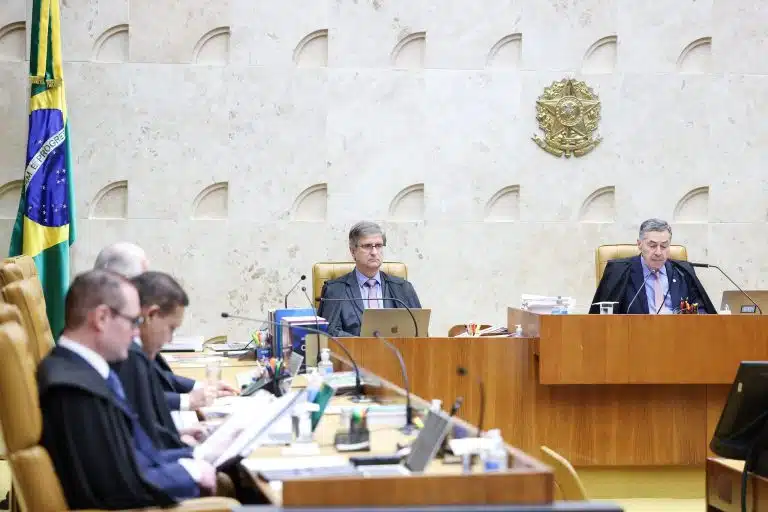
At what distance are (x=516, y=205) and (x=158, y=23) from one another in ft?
9.21

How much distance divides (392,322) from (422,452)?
2702 millimetres

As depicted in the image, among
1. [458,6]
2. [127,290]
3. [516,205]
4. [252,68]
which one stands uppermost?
[458,6]

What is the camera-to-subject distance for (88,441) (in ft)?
8.54

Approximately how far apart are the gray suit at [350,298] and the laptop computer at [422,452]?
10.4 feet

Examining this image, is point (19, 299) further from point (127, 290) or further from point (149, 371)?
point (127, 290)

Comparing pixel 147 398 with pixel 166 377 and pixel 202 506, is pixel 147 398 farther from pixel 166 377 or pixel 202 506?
pixel 166 377

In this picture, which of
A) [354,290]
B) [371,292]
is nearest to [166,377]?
[354,290]

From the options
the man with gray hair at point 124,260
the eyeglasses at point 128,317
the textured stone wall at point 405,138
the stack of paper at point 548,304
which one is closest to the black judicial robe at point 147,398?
the eyeglasses at point 128,317

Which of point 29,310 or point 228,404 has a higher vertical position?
point 29,310

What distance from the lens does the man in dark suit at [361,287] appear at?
20.2 feet

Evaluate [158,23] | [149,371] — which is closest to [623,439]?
[149,371]

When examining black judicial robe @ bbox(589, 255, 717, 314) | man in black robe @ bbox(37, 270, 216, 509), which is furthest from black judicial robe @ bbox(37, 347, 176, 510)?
black judicial robe @ bbox(589, 255, 717, 314)

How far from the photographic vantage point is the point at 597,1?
775 centimetres

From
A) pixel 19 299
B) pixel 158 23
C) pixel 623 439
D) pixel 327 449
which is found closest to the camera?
pixel 327 449
